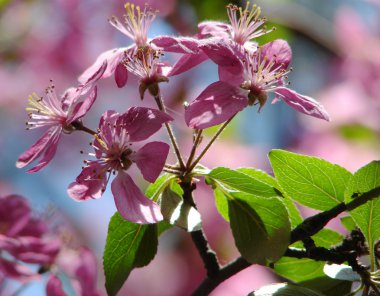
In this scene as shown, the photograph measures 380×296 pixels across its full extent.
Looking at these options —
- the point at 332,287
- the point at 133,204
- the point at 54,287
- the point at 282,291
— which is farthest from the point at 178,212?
the point at 54,287

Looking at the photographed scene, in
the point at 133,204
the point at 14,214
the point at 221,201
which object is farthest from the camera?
the point at 14,214

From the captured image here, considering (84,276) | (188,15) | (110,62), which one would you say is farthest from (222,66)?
(188,15)

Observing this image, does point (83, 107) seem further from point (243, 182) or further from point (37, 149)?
point (243, 182)

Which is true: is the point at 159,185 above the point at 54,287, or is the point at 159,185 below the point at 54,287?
above

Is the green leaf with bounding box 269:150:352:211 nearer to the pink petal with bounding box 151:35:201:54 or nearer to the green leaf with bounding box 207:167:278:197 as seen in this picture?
the green leaf with bounding box 207:167:278:197

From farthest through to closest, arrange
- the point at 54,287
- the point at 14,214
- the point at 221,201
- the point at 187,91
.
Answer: the point at 187,91 < the point at 14,214 < the point at 54,287 < the point at 221,201

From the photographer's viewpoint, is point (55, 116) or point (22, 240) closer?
point (55, 116)

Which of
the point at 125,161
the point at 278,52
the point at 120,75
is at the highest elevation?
the point at 278,52
